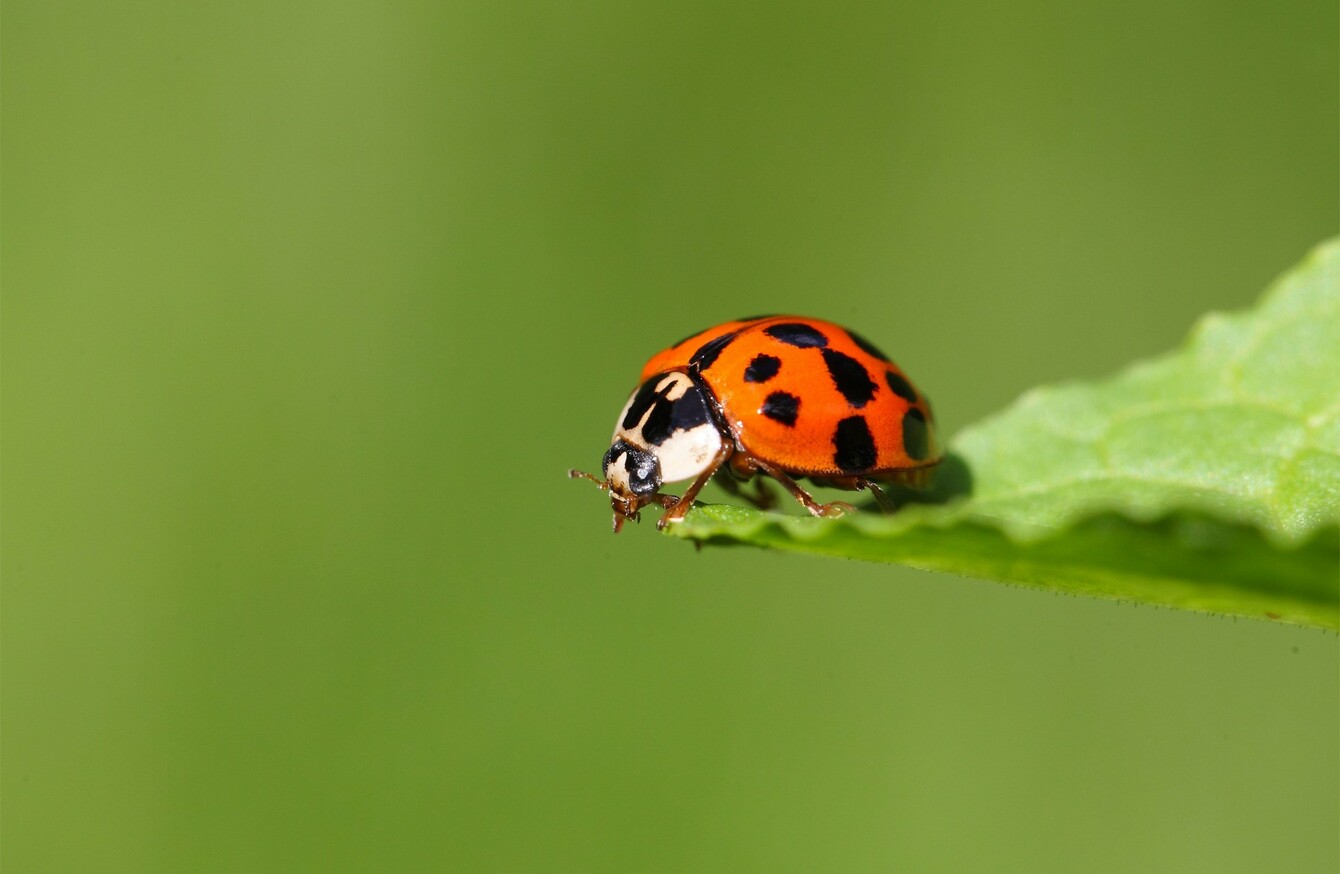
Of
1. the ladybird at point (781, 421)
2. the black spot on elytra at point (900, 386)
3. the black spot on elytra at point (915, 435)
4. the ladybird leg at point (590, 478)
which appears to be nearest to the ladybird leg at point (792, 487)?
the ladybird at point (781, 421)

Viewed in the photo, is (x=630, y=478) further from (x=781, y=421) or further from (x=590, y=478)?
(x=781, y=421)

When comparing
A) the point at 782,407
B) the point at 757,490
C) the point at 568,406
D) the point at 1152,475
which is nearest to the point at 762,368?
the point at 782,407

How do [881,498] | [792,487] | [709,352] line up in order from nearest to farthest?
[881,498] → [792,487] → [709,352]

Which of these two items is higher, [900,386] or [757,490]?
[900,386]

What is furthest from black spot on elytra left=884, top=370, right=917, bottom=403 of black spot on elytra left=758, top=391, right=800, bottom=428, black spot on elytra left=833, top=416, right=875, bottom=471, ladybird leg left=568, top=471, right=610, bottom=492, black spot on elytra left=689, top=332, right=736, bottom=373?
ladybird leg left=568, top=471, right=610, bottom=492

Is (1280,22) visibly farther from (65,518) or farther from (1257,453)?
(65,518)

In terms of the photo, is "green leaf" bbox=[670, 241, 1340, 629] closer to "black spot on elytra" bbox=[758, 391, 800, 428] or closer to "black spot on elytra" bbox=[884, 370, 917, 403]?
"black spot on elytra" bbox=[884, 370, 917, 403]

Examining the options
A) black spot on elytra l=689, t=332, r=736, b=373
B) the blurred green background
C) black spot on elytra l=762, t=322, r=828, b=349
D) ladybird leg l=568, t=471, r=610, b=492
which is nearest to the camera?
black spot on elytra l=762, t=322, r=828, b=349
